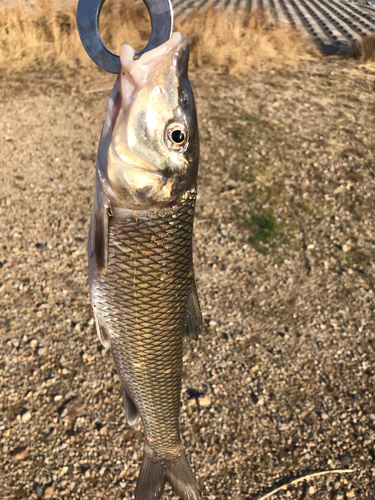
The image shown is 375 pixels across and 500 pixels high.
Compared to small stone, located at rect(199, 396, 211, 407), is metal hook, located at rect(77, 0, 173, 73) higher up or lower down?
higher up

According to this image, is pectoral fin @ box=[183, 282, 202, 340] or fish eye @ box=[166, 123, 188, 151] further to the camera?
pectoral fin @ box=[183, 282, 202, 340]

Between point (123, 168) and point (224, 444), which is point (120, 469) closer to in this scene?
point (224, 444)

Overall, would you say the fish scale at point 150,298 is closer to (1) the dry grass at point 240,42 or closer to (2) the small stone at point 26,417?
(2) the small stone at point 26,417

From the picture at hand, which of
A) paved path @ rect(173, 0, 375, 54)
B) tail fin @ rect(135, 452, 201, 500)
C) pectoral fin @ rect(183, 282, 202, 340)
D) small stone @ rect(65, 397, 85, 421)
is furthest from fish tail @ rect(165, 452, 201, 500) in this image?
paved path @ rect(173, 0, 375, 54)

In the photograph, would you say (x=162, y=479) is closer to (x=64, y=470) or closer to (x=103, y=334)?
(x=103, y=334)

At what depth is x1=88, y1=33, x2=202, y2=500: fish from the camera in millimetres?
1639

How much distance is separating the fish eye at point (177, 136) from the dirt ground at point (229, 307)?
3.07m

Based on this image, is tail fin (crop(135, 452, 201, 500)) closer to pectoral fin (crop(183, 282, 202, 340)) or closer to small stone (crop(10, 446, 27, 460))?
pectoral fin (crop(183, 282, 202, 340))

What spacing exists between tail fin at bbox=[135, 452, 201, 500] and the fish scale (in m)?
0.42

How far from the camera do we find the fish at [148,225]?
5.38 feet

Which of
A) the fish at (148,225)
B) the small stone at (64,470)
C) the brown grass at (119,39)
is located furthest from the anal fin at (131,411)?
the brown grass at (119,39)

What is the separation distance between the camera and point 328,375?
14.7 ft

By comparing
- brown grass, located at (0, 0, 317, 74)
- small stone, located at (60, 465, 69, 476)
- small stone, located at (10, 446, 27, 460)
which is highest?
brown grass, located at (0, 0, 317, 74)

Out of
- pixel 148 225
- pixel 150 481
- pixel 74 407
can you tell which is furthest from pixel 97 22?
pixel 74 407
